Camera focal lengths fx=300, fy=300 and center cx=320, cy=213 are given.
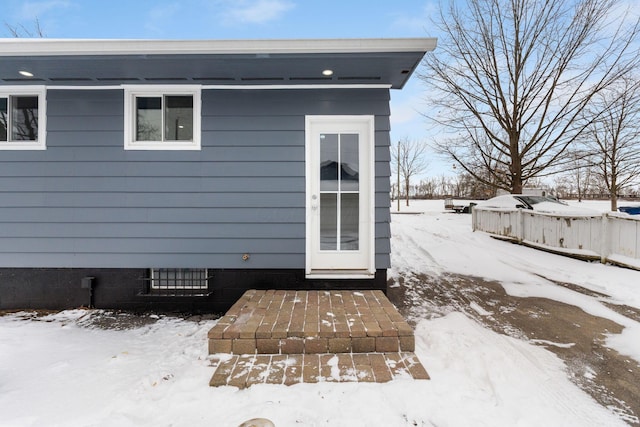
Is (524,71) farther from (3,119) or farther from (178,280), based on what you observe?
(3,119)

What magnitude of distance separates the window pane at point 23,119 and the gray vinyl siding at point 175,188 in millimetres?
199

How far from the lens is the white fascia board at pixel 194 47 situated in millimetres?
2674

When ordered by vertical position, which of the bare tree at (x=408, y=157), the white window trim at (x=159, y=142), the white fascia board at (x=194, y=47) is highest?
A: the bare tree at (x=408, y=157)

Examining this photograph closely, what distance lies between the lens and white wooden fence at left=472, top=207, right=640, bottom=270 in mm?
4559

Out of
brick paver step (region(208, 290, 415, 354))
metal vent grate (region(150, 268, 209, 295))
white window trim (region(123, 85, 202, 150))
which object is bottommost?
brick paver step (region(208, 290, 415, 354))

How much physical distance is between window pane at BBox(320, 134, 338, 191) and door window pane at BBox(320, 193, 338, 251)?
0.12 m

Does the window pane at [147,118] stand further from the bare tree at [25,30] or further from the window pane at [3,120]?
the bare tree at [25,30]

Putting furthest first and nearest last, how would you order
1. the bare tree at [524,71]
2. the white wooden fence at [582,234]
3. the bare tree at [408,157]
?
the bare tree at [408,157]
the bare tree at [524,71]
the white wooden fence at [582,234]

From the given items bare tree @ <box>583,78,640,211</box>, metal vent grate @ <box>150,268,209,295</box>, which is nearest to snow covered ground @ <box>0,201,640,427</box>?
metal vent grate @ <box>150,268,209,295</box>

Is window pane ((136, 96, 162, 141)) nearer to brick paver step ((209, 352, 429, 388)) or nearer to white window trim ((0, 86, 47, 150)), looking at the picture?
white window trim ((0, 86, 47, 150))

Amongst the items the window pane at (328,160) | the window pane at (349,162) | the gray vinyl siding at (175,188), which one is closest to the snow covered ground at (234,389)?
the gray vinyl siding at (175,188)

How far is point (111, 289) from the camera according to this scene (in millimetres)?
3379

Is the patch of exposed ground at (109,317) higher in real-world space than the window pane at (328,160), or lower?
lower

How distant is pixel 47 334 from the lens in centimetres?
273
